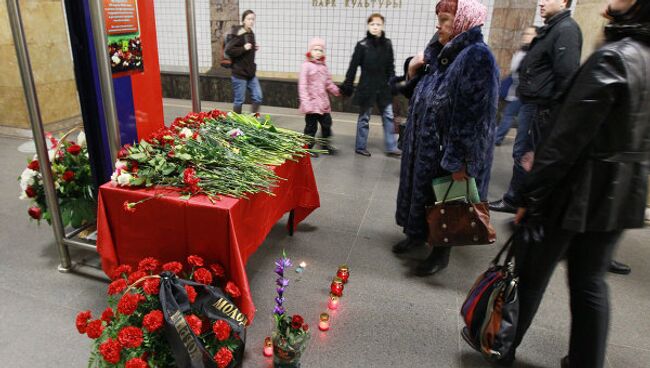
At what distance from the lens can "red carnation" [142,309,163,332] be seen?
146cm

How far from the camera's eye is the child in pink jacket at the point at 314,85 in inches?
164

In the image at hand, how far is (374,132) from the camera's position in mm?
5680

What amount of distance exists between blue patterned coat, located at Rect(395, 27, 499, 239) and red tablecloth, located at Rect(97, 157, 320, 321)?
32.1 inches

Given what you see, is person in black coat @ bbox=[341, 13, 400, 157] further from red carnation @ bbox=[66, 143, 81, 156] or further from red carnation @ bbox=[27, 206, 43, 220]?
red carnation @ bbox=[27, 206, 43, 220]

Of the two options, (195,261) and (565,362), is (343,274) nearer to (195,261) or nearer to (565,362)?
(195,261)

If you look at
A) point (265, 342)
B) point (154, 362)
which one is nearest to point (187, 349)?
point (154, 362)

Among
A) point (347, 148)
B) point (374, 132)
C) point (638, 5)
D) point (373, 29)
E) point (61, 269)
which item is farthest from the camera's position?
point (374, 132)

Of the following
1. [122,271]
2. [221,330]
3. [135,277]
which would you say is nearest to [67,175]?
[122,271]

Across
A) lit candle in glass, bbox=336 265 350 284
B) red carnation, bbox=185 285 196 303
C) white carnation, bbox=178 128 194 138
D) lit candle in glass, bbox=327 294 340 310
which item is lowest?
lit candle in glass, bbox=327 294 340 310

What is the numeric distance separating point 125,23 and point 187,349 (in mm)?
1692

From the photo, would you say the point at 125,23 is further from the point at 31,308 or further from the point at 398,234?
the point at 398,234

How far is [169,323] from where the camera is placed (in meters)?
1.46

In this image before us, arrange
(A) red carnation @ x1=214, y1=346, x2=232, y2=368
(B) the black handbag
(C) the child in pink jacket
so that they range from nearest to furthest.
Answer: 1. (A) red carnation @ x1=214, y1=346, x2=232, y2=368
2. (B) the black handbag
3. (C) the child in pink jacket

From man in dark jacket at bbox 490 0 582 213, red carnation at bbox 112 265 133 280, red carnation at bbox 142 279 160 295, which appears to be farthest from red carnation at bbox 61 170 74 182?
man in dark jacket at bbox 490 0 582 213
